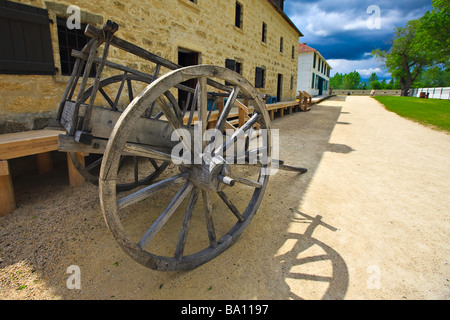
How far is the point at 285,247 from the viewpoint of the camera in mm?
2471

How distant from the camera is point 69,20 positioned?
13.8 feet

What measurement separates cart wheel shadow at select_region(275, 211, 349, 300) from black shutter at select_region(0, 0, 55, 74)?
4.62 meters

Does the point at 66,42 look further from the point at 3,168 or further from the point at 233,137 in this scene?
the point at 233,137

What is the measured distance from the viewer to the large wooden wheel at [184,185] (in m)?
1.52

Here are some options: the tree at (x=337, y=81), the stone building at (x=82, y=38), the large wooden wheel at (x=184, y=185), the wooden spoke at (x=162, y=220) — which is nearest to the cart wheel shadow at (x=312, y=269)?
the large wooden wheel at (x=184, y=185)

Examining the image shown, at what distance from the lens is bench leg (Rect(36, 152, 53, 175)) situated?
413 centimetres

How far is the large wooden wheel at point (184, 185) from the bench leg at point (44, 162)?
2.31 meters

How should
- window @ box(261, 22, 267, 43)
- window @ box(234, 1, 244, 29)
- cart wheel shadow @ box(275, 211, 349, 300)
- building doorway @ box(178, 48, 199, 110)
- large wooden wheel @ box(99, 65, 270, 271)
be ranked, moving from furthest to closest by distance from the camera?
window @ box(261, 22, 267, 43) < window @ box(234, 1, 244, 29) < building doorway @ box(178, 48, 199, 110) < cart wheel shadow @ box(275, 211, 349, 300) < large wooden wheel @ box(99, 65, 270, 271)

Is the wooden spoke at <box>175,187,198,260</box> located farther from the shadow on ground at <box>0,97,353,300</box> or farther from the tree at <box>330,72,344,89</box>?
the tree at <box>330,72,344,89</box>

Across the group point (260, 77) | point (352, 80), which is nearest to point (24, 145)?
point (260, 77)

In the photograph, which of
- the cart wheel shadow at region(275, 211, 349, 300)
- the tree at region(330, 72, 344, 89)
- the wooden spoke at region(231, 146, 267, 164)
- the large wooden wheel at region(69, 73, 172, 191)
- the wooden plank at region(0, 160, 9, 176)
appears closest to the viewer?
the cart wheel shadow at region(275, 211, 349, 300)

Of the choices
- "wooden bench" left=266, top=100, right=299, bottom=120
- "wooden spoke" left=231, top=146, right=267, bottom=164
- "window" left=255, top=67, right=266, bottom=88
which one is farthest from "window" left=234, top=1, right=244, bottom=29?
"wooden spoke" left=231, top=146, right=267, bottom=164
